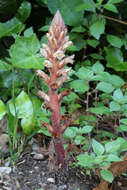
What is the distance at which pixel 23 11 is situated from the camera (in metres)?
2.08

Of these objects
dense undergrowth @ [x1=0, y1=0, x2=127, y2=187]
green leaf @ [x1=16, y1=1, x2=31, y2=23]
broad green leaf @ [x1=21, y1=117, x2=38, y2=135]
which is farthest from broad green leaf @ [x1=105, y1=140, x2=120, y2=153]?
green leaf @ [x1=16, y1=1, x2=31, y2=23]

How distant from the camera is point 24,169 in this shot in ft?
4.88

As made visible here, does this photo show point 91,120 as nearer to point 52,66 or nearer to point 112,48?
point 52,66

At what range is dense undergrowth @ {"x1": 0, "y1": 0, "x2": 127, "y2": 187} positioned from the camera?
4.74ft

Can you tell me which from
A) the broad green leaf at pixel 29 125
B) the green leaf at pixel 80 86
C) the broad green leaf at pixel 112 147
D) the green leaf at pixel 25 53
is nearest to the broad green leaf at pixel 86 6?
the green leaf at pixel 25 53

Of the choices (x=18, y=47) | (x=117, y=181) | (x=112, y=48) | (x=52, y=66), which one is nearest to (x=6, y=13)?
(x=18, y=47)

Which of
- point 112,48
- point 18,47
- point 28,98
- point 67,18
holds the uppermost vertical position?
point 67,18

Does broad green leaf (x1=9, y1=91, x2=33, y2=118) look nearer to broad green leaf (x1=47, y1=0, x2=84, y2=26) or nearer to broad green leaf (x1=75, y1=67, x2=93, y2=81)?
broad green leaf (x1=75, y1=67, x2=93, y2=81)

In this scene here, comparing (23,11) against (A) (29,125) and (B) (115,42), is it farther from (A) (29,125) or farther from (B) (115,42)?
(A) (29,125)

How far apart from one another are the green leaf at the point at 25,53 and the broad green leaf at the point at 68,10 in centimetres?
49

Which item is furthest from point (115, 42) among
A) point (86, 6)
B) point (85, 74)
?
point (85, 74)

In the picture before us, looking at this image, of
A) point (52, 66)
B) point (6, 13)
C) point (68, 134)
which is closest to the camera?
point (52, 66)

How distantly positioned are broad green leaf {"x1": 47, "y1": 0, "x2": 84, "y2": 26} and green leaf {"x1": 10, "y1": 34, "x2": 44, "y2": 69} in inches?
19.4

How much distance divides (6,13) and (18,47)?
2.28 feet
